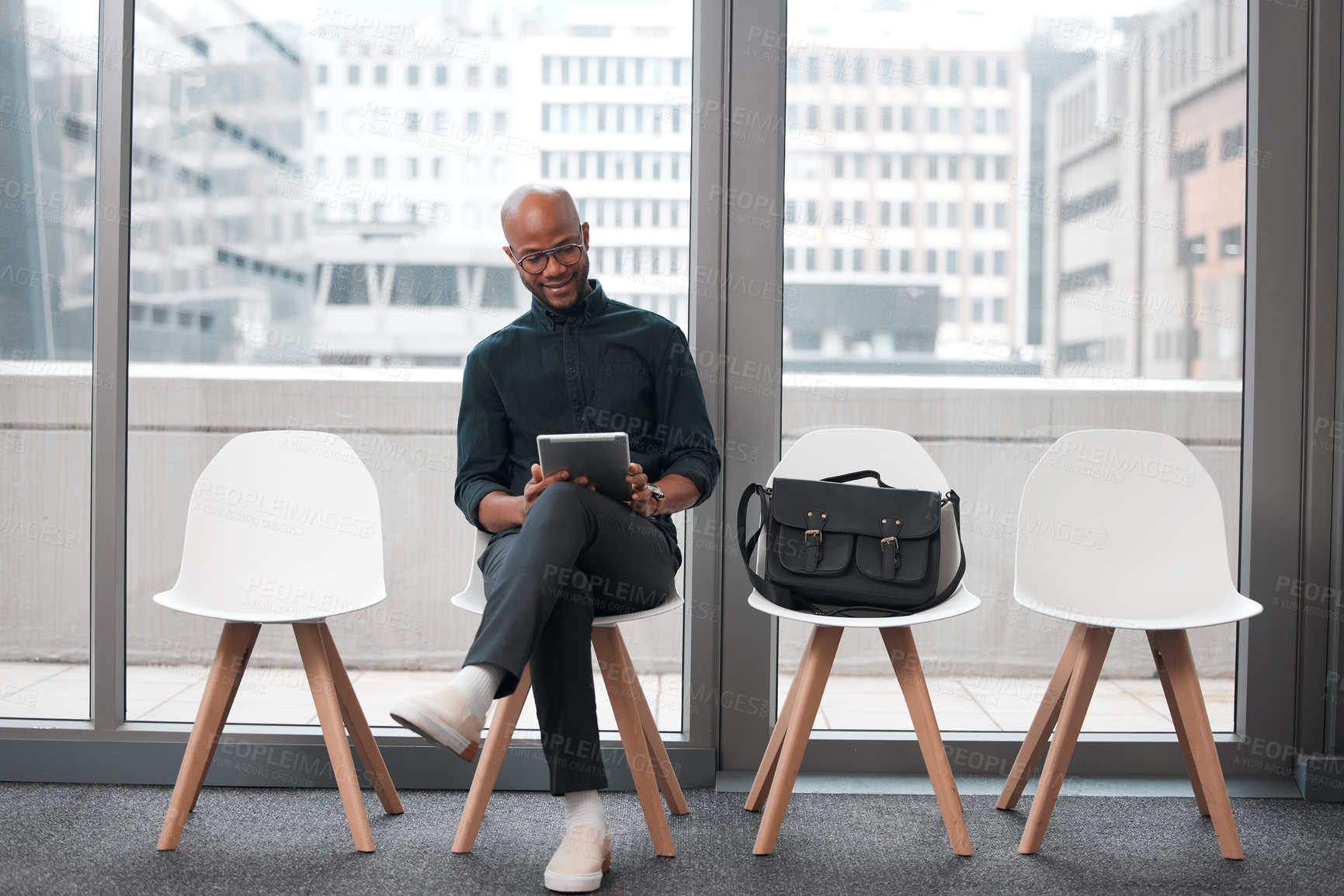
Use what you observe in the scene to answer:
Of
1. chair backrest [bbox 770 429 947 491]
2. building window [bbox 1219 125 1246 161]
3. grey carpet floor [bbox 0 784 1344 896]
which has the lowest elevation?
grey carpet floor [bbox 0 784 1344 896]

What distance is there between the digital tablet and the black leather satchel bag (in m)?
0.36

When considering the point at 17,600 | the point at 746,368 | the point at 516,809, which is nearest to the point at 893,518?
the point at 746,368

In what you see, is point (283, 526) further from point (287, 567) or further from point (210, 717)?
point (210, 717)

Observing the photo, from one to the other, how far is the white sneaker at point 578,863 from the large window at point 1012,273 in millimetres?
773

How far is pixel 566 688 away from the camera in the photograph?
5.17 ft

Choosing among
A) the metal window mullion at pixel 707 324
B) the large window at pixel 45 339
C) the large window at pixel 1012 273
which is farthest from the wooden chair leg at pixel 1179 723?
the large window at pixel 45 339

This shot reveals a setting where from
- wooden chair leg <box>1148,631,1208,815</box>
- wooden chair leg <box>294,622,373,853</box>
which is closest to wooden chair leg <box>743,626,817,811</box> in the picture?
wooden chair leg <box>1148,631,1208,815</box>

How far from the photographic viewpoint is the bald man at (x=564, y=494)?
57.4 inches

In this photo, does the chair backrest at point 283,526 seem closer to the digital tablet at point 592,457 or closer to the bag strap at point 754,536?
the digital tablet at point 592,457

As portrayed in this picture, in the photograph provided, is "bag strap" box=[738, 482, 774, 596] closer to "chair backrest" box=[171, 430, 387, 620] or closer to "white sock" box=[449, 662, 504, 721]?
"white sock" box=[449, 662, 504, 721]

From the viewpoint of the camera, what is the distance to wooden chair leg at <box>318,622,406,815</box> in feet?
6.03

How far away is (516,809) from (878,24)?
2064mm

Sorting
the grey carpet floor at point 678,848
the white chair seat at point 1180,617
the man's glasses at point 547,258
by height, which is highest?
the man's glasses at point 547,258

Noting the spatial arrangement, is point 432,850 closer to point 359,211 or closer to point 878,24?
point 359,211
